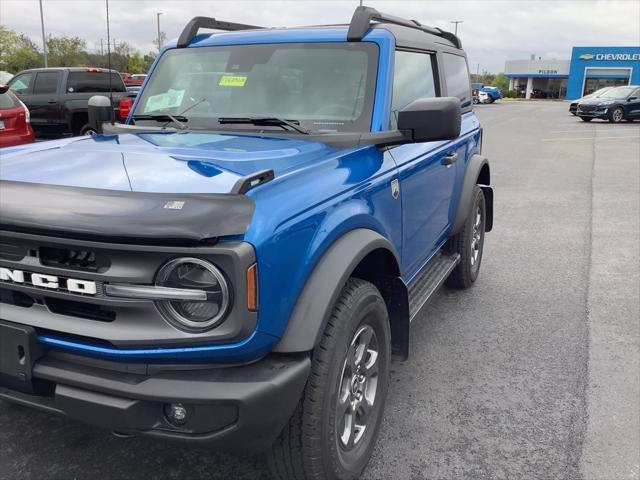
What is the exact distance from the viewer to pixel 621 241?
6.54 m

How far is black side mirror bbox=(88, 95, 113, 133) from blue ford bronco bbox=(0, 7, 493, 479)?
2.57 ft

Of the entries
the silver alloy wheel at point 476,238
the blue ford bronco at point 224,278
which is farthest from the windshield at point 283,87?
the silver alloy wheel at point 476,238

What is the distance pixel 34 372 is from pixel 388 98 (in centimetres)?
210

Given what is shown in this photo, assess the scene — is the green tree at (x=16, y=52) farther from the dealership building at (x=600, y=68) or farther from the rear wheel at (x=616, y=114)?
the dealership building at (x=600, y=68)

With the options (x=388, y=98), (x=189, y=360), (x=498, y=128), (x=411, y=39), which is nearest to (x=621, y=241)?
(x=411, y=39)

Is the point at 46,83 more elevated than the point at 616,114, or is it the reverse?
the point at 46,83

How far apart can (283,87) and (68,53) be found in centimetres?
3559

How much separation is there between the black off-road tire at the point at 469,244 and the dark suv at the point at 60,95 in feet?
30.0

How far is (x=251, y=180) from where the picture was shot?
194cm

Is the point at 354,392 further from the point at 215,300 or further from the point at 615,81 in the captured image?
the point at 615,81

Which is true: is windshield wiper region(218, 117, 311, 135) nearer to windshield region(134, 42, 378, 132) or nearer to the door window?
windshield region(134, 42, 378, 132)


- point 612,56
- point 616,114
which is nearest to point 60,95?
point 616,114

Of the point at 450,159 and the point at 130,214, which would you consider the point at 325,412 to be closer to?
the point at 130,214

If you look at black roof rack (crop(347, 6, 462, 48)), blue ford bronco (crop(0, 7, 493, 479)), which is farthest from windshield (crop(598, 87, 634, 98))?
blue ford bronco (crop(0, 7, 493, 479))
